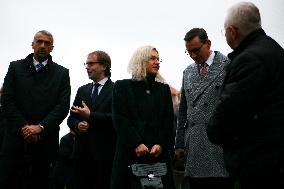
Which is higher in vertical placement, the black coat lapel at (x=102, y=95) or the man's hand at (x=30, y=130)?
the black coat lapel at (x=102, y=95)

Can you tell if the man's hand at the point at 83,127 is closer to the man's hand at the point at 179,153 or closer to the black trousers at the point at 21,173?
the black trousers at the point at 21,173

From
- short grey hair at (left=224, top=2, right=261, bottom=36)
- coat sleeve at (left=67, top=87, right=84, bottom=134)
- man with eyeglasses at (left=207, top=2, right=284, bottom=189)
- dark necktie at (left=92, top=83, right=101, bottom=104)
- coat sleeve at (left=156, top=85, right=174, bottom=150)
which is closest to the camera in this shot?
man with eyeglasses at (left=207, top=2, right=284, bottom=189)

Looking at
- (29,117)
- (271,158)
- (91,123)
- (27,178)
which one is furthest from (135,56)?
(271,158)

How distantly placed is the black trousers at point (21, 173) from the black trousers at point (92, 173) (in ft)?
1.32

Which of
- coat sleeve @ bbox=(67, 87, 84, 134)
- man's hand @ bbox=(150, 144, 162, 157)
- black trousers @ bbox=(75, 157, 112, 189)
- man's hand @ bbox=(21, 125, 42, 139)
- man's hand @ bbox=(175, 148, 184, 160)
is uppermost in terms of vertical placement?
coat sleeve @ bbox=(67, 87, 84, 134)

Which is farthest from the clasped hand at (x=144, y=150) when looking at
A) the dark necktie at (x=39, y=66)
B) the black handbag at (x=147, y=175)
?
the dark necktie at (x=39, y=66)

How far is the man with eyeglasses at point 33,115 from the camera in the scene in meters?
4.21

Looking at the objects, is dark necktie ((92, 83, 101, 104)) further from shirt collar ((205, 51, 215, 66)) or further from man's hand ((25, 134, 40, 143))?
shirt collar ((205, 51, 215, 66))

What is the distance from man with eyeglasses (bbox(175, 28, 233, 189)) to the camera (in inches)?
146

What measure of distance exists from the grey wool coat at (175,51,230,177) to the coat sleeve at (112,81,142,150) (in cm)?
54

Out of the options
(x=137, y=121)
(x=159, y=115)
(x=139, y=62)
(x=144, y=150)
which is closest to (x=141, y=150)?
(x=144, y=150)

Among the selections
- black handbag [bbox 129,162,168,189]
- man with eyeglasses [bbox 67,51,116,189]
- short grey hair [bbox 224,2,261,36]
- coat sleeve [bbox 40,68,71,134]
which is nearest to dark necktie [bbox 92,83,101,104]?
man with eyeglasses [bbox 67,51,116,189]

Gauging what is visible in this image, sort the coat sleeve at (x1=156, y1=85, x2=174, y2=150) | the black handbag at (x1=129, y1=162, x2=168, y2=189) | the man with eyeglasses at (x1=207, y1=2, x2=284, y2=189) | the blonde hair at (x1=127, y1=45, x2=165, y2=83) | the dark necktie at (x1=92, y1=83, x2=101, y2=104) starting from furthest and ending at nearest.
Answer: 1. the dark necktie at (x1=92, y1=83, x2=101, y2=104)
2. the blonde hair at (x1=127, y1=45, x2=165, y2=83)
3. the coat sleeve at (x1=156, y1=85, x2=174, y2=150)
4. the black handbag at (x1=129, y1=162, x2=168, y2=189)
5. the man with eyeglasses at (x1=207, y1=2, x2=284, y2=189)

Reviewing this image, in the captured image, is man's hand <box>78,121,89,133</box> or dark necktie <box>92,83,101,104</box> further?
dark necktie <box>92,83,101,104</box>
